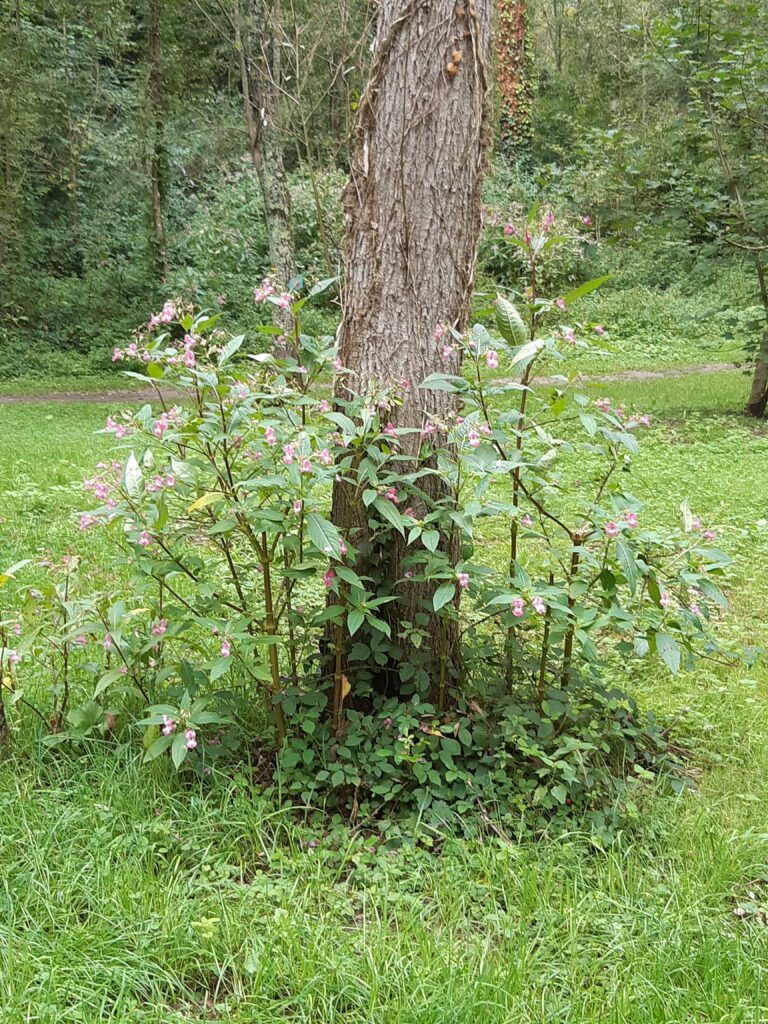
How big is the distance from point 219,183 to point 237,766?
1727 centimetres

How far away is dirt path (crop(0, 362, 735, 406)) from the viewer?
11938mm

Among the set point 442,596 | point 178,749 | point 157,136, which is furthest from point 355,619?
point 157,136

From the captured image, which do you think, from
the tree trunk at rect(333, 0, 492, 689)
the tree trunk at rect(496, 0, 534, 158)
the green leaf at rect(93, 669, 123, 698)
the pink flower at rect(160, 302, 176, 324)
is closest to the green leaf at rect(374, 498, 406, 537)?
the tree trunk at rect(333, 0, 492, 689)

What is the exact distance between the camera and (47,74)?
14945 mm

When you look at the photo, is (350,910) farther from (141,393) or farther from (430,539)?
(141,393)

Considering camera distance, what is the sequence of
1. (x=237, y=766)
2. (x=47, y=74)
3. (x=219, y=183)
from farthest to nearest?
(x=219, y=183) < (x=47, y=74) < (x=237, y=766)

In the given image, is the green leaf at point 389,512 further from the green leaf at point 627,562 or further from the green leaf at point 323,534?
the green leaf at point 627,562

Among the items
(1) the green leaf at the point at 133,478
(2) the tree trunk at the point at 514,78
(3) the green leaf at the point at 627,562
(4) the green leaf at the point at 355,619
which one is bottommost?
(4) the green leaf at the point at 355,619

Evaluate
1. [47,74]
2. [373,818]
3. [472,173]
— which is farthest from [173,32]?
[373,818]

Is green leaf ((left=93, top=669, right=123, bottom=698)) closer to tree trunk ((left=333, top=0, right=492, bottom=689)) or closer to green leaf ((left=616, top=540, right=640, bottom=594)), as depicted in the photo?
tree trunk ((left=333, top=0, right=492, bottom=689))

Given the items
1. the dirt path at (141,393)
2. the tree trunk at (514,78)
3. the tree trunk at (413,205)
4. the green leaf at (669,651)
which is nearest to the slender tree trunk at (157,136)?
the dirt path at (141,393)

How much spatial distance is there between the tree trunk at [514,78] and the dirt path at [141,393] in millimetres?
9023

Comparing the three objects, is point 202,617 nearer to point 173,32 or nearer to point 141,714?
point 141,714

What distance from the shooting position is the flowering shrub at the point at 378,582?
218cm
